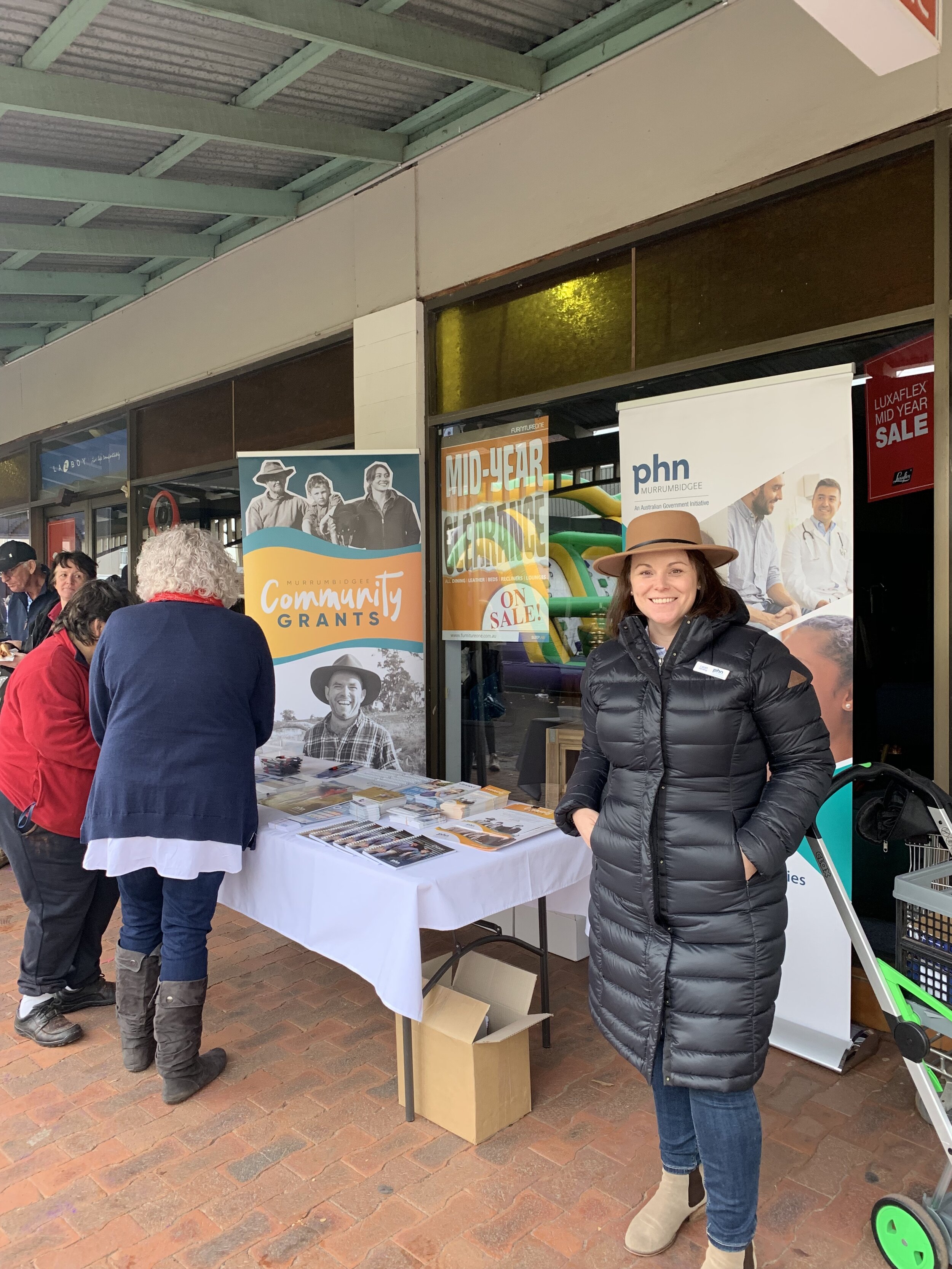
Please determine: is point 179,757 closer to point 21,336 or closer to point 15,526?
point 21,336

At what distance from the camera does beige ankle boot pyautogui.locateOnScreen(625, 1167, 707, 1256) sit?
209 cm

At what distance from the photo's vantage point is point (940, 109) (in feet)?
9.55

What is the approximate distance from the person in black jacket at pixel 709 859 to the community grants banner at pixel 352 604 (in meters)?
2.66

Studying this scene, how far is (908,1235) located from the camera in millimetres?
1992

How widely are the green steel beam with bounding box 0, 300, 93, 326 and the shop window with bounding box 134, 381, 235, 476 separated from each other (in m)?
1.14

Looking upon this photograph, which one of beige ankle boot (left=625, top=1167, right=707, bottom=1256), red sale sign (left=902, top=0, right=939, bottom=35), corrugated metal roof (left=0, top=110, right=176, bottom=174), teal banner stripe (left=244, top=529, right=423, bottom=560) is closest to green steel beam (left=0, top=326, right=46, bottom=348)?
corrugated metal roof (left=0, top=110, right=176, bottom=174)

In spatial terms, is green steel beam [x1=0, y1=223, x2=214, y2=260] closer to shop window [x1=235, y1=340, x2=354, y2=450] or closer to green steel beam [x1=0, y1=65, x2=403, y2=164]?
shop window [x1=235, y1=340, x2=354, y2=450]

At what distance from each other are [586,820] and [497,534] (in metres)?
2.54

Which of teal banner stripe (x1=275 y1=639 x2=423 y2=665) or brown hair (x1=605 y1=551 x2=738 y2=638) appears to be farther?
teal banner stripe (x1=275 y1=639 x2=423 y2=665)

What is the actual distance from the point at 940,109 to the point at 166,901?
12.0 ft

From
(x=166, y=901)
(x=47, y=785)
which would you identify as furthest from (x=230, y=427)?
(x=166, y=901)

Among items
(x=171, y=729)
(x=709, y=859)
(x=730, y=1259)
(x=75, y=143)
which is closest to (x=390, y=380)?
(x=75, y=143)

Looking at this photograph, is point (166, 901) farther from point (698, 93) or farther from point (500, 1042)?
point (698, 93)

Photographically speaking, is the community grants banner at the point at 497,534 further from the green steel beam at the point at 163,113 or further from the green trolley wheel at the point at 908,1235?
the green trolley wheel at the point at 908,1235
